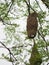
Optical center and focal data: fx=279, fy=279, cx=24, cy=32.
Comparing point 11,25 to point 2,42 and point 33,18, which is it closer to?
point 2,42

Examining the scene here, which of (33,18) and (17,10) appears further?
(17,10)

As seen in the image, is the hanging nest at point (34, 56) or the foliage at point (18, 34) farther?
the foliage at point (18, 34)

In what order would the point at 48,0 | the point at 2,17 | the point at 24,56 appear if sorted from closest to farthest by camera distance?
the point at 48,0, the point at 2,17, the point at 24,56

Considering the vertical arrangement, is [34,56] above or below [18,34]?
above

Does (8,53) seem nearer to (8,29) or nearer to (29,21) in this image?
(8,29)

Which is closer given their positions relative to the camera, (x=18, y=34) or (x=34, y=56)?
(x=34, y=56)

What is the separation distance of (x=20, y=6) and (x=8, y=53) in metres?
0.59

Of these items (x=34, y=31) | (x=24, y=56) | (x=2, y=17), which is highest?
(x=34, y=31)

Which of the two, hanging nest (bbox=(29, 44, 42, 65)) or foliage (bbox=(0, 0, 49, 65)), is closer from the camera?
hanging nest (bbox=(29, 44, 42, 65))

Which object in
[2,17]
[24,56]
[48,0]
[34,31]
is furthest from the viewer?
[24,56]

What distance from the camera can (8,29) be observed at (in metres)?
3.06

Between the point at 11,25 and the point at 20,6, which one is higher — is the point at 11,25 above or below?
below

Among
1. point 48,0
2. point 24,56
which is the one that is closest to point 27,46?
point 24,56

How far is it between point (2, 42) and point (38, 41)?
442mm
